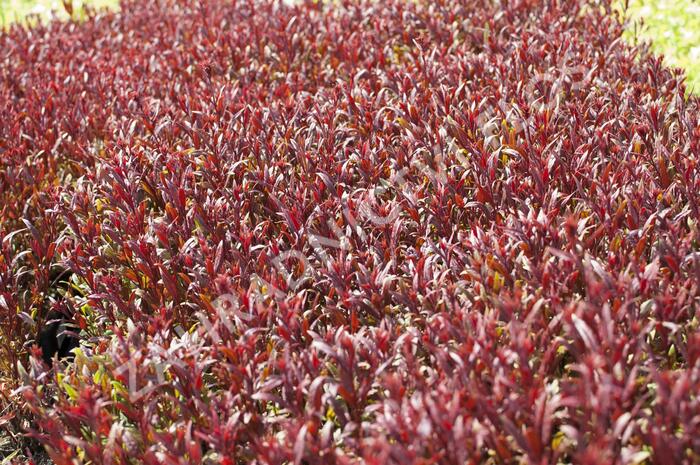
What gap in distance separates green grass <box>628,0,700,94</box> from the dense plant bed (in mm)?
1058

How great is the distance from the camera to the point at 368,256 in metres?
3.07

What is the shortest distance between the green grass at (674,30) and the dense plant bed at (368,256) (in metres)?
1.06

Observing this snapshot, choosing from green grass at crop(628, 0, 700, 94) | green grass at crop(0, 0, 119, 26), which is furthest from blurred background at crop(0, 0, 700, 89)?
green grass at crop(0, 0, 119, 26)

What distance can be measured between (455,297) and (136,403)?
120cm

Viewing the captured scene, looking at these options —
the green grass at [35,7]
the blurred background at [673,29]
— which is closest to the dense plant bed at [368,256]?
the blurred background at [673,29]

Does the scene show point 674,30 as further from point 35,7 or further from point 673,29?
point 35,7

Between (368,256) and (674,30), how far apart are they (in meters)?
4.96

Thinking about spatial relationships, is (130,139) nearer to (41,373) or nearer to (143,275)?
(143,275)

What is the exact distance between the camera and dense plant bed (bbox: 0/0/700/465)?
7.56 feet

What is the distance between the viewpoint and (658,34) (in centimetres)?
671

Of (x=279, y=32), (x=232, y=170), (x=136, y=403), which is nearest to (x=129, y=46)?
(x=279, y=32)

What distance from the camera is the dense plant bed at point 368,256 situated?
2.30 m

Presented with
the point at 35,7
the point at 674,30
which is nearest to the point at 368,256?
the point at 674,30

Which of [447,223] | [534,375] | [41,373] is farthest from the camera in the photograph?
[447,223]
